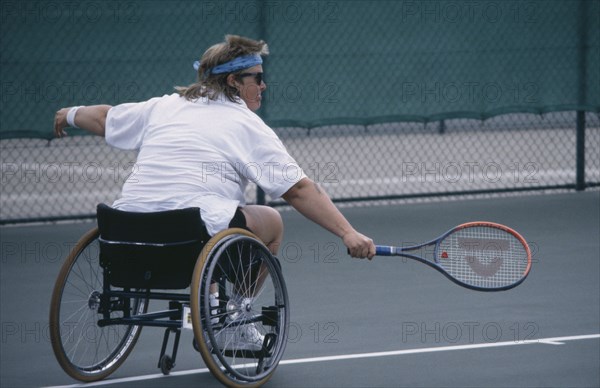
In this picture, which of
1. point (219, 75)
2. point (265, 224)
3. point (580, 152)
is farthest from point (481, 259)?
point (580, 152)

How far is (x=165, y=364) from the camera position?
537 centimetres

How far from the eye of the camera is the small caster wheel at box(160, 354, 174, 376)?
536cm

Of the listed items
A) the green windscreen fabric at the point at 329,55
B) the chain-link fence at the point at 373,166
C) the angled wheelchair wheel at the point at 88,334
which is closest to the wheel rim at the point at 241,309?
the angled wheelchair wheel at the point at 88,334

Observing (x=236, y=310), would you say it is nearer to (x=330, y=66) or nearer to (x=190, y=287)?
(x=190, y=287)

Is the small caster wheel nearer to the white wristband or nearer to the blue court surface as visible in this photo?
the blue court surface

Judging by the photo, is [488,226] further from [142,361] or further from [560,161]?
[560,161]

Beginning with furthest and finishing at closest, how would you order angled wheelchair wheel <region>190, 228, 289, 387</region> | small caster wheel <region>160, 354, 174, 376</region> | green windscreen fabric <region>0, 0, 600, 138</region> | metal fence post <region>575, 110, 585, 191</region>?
metal fence post <region>575, 110, 585, 191</region>
green windscreen fabric <region>0, 0, 600, 138</region>
small caster wheel <region>160, 354, 174, 376</region>
angled wheelchair wheel <region>190, 228, 289, 387</region>

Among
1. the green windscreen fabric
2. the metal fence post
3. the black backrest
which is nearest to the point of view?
the black backrest

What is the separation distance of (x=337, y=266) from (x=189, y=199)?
10.0ft

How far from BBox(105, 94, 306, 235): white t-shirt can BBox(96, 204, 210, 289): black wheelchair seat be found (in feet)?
0.33

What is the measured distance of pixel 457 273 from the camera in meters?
5.42

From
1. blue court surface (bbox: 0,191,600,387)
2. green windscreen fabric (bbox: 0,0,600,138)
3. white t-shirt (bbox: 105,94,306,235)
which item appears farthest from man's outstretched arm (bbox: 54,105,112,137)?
green windscreen fabric (bbox: 0,0,600,138)

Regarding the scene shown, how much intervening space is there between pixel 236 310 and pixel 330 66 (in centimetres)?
501

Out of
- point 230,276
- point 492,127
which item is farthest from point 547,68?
point 230,276
